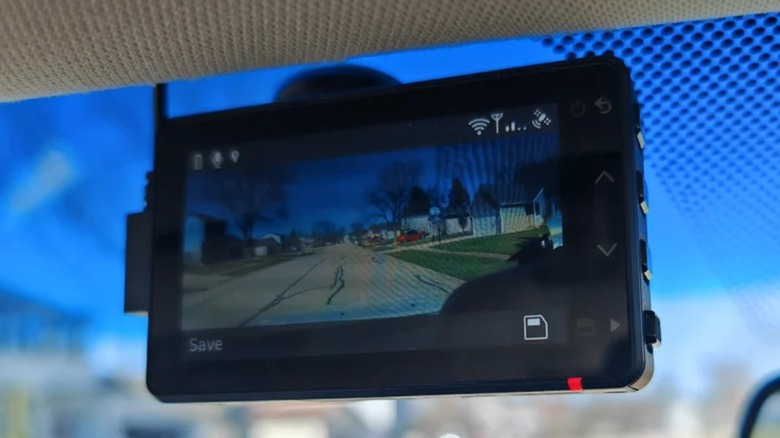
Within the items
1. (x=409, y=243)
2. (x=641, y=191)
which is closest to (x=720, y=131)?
(x=641, y=191)

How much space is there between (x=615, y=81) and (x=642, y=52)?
0.67 ft

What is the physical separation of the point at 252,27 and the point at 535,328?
0.29m

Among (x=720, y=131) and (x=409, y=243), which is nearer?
(x=409, y=243)

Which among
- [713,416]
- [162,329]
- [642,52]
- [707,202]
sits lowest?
[713,416]

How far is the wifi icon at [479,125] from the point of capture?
67 centimetres

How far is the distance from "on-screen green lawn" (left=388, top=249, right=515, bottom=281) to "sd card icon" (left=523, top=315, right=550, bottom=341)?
0.14 ft

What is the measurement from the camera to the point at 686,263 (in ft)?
2.87

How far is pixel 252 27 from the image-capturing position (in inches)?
22.2

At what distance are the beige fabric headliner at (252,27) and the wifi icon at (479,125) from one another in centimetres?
9

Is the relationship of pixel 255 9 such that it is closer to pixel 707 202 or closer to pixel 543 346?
pixel 543 346

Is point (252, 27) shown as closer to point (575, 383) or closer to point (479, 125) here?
point (479, 125)

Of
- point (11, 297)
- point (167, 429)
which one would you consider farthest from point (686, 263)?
point (11, 297)

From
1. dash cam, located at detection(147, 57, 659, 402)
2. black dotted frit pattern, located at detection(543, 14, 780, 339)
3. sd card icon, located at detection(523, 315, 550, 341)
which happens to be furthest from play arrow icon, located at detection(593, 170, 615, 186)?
black dotted frit pattern, located at detection(543, 14, 780, 339)

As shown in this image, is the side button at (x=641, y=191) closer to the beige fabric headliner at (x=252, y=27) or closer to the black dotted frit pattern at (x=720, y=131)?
the beige fabric headliner at (x=252, y=27)
